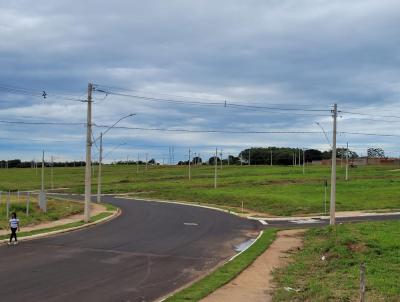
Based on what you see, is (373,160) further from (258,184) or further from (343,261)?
(343,261)

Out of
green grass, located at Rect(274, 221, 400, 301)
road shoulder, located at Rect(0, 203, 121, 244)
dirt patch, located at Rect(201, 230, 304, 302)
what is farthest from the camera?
road shoulder, located at Rect(0, 203, 121, 244)

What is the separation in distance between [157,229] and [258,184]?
52.2m

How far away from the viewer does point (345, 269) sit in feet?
58.2

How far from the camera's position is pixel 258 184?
8469cm

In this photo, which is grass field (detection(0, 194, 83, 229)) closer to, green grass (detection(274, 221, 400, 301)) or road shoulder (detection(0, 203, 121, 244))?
road shoulder (detection(0, 203, 121, 244))

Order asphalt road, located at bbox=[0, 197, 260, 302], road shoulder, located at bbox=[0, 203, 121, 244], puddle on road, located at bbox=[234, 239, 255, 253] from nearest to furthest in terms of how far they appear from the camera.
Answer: asphalt road, located at bbox=[0, 197, 260, 302], puddle on road, located at bbox=[234, 239, 255, 253], road shoulder, located at bbox=[0, 203, 121, 244]

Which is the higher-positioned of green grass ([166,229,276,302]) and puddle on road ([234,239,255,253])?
green grass ([166,229,276,302])

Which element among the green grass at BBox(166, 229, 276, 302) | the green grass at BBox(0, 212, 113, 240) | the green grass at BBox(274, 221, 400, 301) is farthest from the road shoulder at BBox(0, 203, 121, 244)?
the green grass at BBox(274, 221, 400, 301)

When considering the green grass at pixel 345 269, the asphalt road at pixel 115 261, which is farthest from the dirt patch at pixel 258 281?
the asphalt road at pixel 115 261

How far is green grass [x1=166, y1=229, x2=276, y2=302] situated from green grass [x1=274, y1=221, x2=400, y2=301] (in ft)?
5.07

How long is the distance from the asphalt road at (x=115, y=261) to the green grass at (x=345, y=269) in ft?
10.7

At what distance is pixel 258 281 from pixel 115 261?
19.8ft

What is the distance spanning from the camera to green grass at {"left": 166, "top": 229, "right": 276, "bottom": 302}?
14750 mm

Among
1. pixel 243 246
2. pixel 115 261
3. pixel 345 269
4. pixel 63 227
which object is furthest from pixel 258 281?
pixel 63 227
